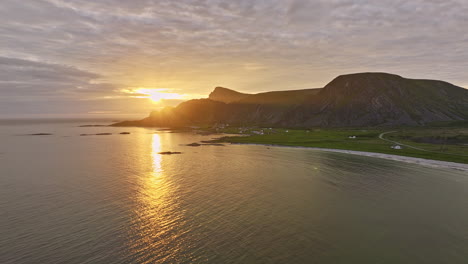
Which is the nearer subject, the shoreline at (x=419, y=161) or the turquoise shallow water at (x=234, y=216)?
the turquoise shallow water at (x=234, y=216)

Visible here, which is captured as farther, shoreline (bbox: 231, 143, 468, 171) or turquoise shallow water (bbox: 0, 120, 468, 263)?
shoreline (bbox: 231, 143, 468, 171)

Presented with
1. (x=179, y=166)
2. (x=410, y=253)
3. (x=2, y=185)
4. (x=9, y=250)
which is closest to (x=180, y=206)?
(x=9, y=250)

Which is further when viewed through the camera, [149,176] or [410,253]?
[149,176]

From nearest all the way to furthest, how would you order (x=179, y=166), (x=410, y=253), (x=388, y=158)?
(x=410, y=253), (x=179, y=166), (x=388, y=158)

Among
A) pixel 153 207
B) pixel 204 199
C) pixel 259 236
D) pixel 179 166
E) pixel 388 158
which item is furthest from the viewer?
pixel 388 158

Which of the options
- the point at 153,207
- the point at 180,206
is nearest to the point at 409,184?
the point at 180,206

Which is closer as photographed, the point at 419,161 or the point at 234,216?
the point at 234,216

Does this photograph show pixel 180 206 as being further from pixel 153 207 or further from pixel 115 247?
pixel 115 247

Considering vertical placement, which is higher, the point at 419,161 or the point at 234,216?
the point at 234,216
